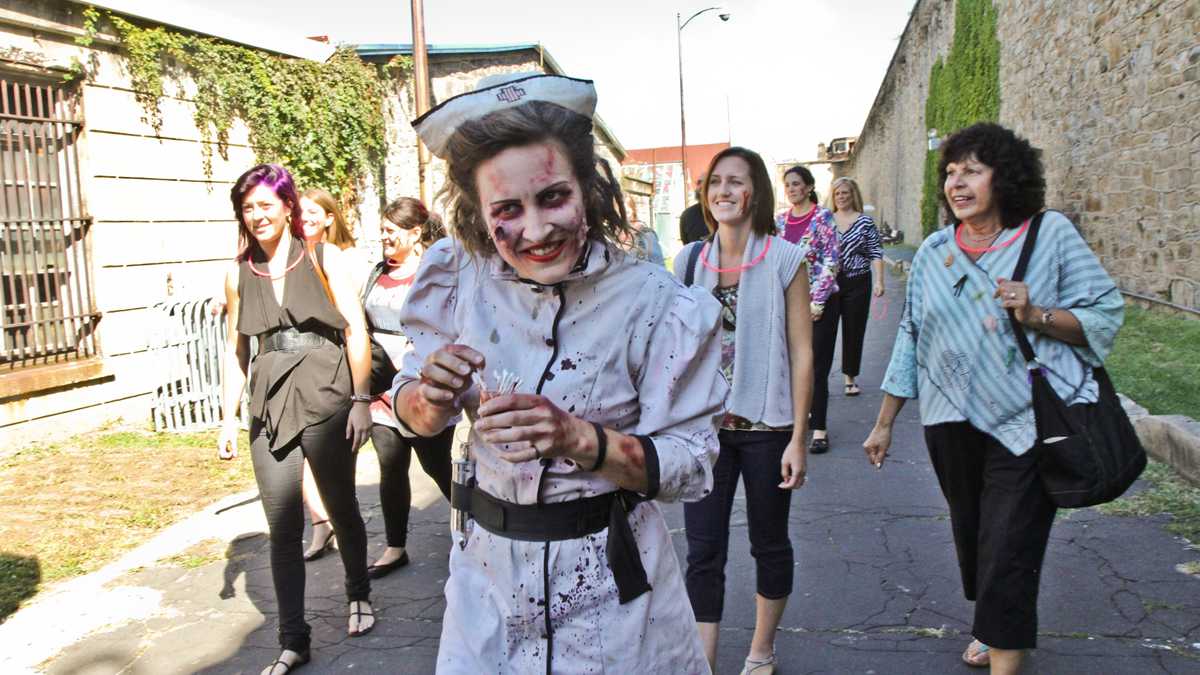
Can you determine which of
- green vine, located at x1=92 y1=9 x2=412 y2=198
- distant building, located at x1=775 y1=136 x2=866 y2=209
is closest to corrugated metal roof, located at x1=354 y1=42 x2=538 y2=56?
green vine, located at x1=92 y1=9 x2=412 y2=198

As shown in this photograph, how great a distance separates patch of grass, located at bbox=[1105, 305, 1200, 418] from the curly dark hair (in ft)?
11.7

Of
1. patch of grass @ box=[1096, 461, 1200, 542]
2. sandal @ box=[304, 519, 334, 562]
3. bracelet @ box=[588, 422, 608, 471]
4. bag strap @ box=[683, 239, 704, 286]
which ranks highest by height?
bag strap @ box=[683, 239, 704, 286]

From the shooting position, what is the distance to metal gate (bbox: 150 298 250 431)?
8445 mm

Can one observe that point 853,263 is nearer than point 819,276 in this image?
No

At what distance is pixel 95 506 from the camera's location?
246 inches

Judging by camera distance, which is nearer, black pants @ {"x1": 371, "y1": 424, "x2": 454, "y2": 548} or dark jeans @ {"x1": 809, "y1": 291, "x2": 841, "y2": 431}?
black pants @ {"x1": 371, "y1": 424, "x2": 454, "y2": 548}

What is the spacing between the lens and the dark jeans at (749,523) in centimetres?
328

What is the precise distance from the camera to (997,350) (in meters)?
2.99

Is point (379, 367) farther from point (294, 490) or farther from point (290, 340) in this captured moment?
point (294, 490)

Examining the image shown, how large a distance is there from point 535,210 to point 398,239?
3.32 m

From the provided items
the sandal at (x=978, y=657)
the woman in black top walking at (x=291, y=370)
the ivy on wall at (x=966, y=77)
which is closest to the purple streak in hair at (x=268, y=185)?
the woman in black top walking at (x=291, y=370)

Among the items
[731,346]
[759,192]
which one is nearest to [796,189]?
[759,192]

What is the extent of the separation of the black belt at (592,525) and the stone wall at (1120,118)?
896cm

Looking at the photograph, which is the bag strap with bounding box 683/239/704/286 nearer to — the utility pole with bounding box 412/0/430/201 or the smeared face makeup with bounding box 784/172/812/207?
the smeared face makeup with bounding box 784/172/812/207
